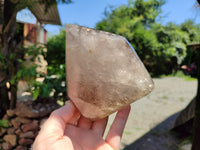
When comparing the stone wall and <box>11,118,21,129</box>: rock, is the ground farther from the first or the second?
<box>11,118,21,129</box>: rock

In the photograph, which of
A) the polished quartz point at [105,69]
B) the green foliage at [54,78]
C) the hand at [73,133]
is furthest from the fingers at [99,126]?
the green foliage at [54,78]

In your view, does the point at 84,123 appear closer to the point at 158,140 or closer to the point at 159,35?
the point at 158,140

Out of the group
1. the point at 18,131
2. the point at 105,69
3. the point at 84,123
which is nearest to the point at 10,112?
the point at 18,131

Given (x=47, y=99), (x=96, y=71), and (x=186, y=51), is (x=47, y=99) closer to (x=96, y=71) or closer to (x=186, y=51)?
(x=96, y=71)

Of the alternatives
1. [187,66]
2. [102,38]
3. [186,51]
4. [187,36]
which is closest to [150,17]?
[187,36]

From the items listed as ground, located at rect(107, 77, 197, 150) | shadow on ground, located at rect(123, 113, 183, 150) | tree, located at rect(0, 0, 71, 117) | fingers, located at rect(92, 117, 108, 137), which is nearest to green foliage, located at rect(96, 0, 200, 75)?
ground, located at rect(107, 77, 197, 150)
